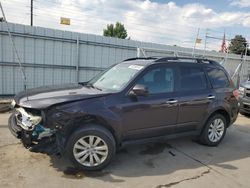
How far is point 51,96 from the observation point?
4168 mm

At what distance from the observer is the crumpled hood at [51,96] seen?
13.0 ft

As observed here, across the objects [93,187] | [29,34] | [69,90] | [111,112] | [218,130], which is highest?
[29,34]

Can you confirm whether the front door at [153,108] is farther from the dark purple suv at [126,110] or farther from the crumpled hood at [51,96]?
the crumpled hood at [51,96]

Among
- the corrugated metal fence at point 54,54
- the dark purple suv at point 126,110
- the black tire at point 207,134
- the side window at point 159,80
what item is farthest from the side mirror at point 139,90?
the corrugated metal fence at point 54,54

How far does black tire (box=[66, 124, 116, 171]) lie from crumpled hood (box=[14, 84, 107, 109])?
0.50 metres

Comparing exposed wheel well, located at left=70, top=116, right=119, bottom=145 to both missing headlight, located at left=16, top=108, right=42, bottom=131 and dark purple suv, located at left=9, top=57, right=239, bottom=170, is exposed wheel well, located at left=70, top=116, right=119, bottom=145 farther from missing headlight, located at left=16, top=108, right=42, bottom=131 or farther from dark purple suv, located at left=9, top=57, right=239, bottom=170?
missing headlight, located at left=16, top=108, right=42, bottom=131

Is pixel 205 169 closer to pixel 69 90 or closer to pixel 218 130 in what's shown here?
pixel 218 130

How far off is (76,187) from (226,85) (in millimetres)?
3950

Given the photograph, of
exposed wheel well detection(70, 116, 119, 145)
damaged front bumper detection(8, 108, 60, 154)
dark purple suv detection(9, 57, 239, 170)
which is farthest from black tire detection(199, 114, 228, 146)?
damaged front bumper detection(8, 108, 60, 154)

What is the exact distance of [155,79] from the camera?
479cm

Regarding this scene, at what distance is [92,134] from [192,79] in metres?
2.38

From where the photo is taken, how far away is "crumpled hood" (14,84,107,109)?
3.95 metres

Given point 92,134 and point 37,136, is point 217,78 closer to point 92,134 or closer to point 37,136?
point 92,134

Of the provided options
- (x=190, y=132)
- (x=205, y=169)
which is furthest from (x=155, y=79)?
(x=205, y=169)
